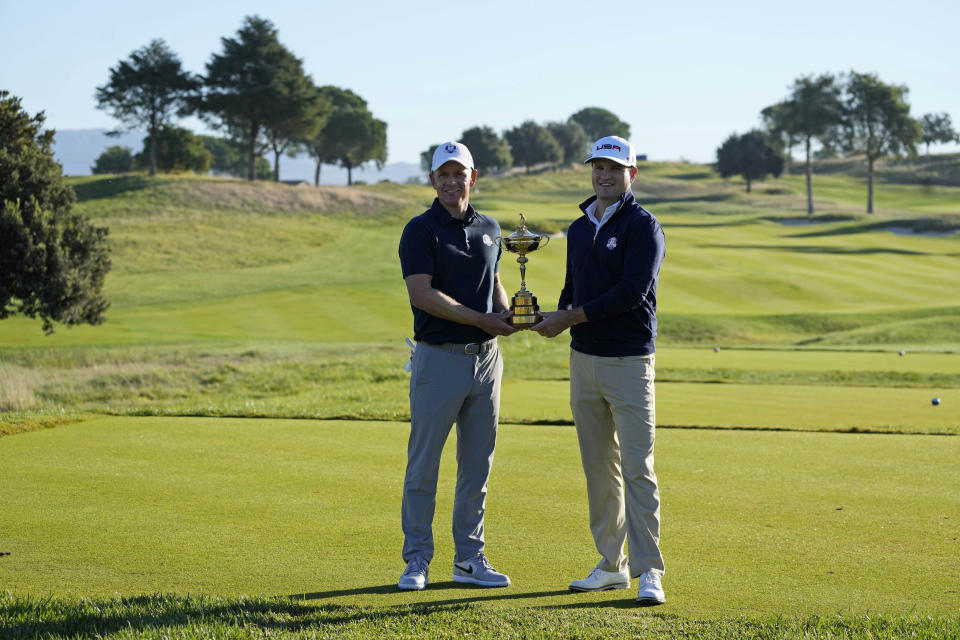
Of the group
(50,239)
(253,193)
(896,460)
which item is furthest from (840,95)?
(896,460)

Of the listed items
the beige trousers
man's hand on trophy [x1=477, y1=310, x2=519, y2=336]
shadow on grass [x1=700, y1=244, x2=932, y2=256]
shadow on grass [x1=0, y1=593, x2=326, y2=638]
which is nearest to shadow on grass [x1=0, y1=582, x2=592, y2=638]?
shadow on grass [x1=0, y1=593, x2=326, y2=638]

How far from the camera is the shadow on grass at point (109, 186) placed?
58.1 meters

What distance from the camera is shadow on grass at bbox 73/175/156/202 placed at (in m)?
58.1

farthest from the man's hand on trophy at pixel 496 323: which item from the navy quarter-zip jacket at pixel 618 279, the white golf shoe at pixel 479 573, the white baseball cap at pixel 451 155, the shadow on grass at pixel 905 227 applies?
the shadow on grass at pixel 905 227

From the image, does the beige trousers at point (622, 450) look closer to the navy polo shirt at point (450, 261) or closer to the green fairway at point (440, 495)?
the green fairway at point (440, 495)

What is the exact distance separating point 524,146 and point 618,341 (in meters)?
110

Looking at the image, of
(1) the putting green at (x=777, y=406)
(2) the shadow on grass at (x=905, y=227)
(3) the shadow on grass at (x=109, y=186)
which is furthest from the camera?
(2) the shadow on grass at (x=905, y=227)

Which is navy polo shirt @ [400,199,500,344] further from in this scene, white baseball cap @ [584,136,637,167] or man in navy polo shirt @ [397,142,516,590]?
white baseball cap @ [584,136,637,167]

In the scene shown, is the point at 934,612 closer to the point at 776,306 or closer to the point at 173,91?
the point at 776,306

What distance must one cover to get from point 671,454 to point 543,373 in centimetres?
919

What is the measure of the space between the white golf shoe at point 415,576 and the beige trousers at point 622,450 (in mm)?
943

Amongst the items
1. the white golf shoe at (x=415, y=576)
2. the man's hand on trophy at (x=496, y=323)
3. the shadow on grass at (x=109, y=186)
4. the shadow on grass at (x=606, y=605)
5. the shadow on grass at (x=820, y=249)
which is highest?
the shadow on grass at (x=109, y=186)

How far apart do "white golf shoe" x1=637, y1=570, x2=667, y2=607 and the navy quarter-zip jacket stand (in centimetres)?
116

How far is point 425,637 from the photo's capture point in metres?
4.17
